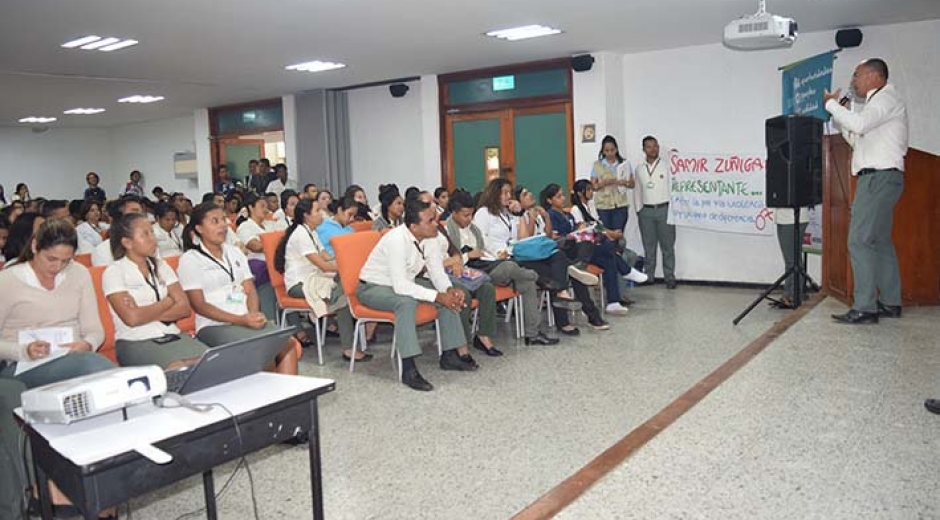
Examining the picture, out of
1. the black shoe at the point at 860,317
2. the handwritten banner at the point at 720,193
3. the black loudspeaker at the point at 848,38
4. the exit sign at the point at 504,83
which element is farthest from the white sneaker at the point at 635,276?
the exit sign at the point at 504,83

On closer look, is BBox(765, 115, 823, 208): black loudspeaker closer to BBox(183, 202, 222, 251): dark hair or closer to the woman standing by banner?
the woman standing by banner

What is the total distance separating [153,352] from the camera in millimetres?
3395

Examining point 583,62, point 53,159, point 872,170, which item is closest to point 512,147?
point 583,62

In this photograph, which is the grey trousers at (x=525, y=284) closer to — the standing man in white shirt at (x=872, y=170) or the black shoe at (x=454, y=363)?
the black shoe at (x=454, y=363)

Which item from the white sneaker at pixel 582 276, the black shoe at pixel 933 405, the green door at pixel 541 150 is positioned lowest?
the black shoe at pixel 933 405

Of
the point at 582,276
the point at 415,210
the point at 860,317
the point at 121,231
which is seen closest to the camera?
the point at 121,231

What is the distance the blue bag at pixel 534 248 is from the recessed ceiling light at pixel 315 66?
13.4ft

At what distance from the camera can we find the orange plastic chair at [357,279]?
15.8 feet

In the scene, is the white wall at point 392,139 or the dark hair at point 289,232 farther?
the white wall at point 392,139

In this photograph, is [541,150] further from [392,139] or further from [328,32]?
[328,32]

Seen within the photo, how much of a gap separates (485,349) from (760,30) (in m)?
2.98

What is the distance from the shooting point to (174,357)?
3396 mm

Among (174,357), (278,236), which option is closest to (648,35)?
(278,236)

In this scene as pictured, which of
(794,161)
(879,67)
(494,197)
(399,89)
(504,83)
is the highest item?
(399,89)
